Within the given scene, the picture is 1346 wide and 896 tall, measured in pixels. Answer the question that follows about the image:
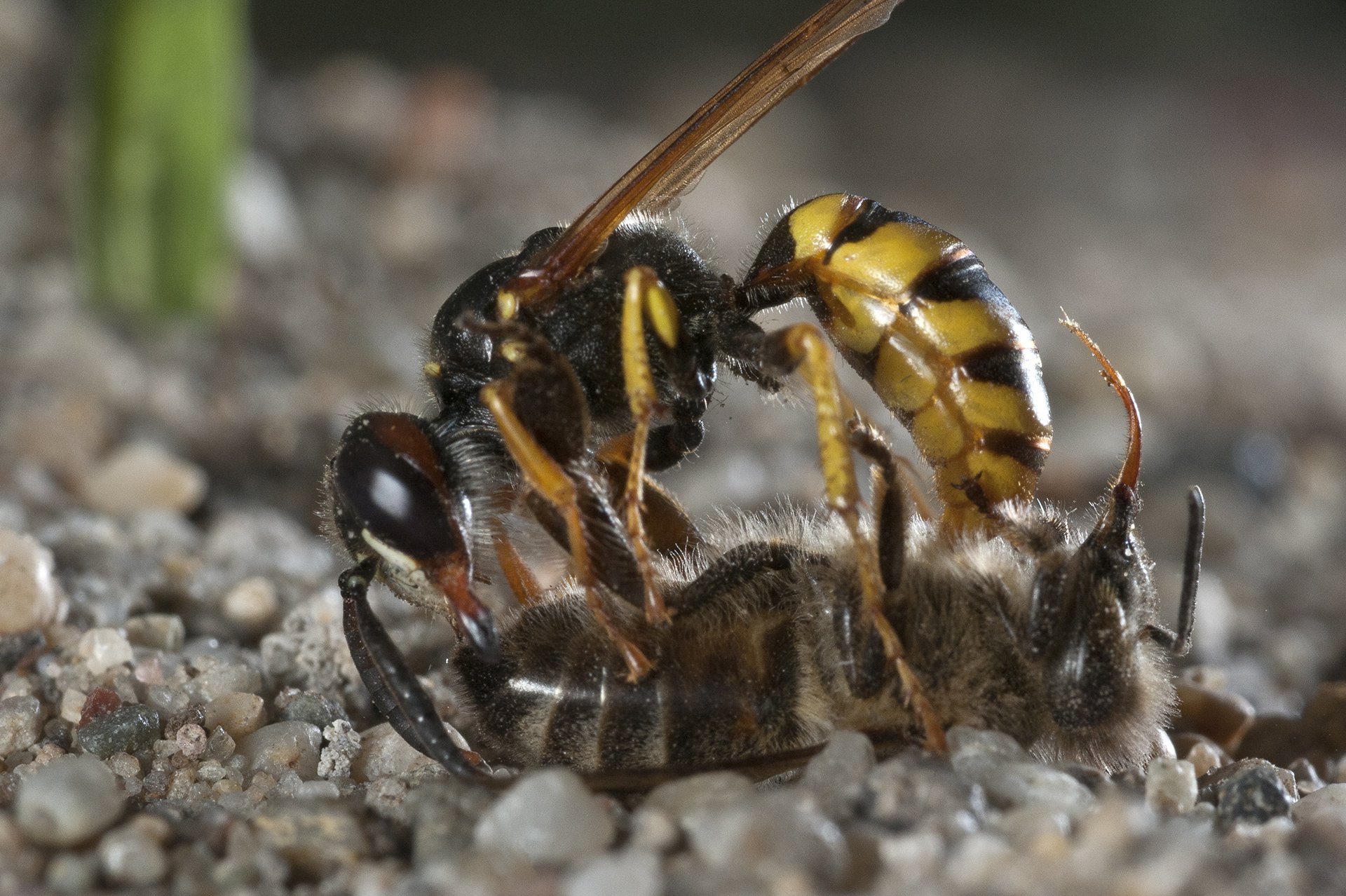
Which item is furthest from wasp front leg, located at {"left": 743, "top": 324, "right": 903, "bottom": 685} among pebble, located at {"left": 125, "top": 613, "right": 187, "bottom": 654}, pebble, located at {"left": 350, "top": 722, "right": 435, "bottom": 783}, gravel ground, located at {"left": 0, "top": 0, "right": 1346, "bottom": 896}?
pebble, located at {"left": 125, "top": 613, "right": 187, "bottom": 654}

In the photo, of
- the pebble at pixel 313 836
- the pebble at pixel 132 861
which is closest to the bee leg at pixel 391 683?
the pebble at pixel 313 836

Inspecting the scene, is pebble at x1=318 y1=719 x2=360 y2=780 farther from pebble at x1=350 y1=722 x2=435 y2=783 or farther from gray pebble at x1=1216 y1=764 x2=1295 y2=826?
gray pebble at x1=1216 y1=764 x2=1295 y2=826

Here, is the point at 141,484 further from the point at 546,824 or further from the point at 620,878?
the point at 620,878

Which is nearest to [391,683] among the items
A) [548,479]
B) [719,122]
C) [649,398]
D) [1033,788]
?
[548,479]

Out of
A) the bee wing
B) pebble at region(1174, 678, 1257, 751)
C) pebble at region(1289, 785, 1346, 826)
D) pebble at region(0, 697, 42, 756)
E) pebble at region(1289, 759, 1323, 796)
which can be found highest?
the bee wing

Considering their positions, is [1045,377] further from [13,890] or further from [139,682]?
[13,890]

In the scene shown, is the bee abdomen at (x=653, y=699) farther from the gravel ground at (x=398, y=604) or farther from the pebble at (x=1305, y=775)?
the pebble at (x=1305, y=775)
